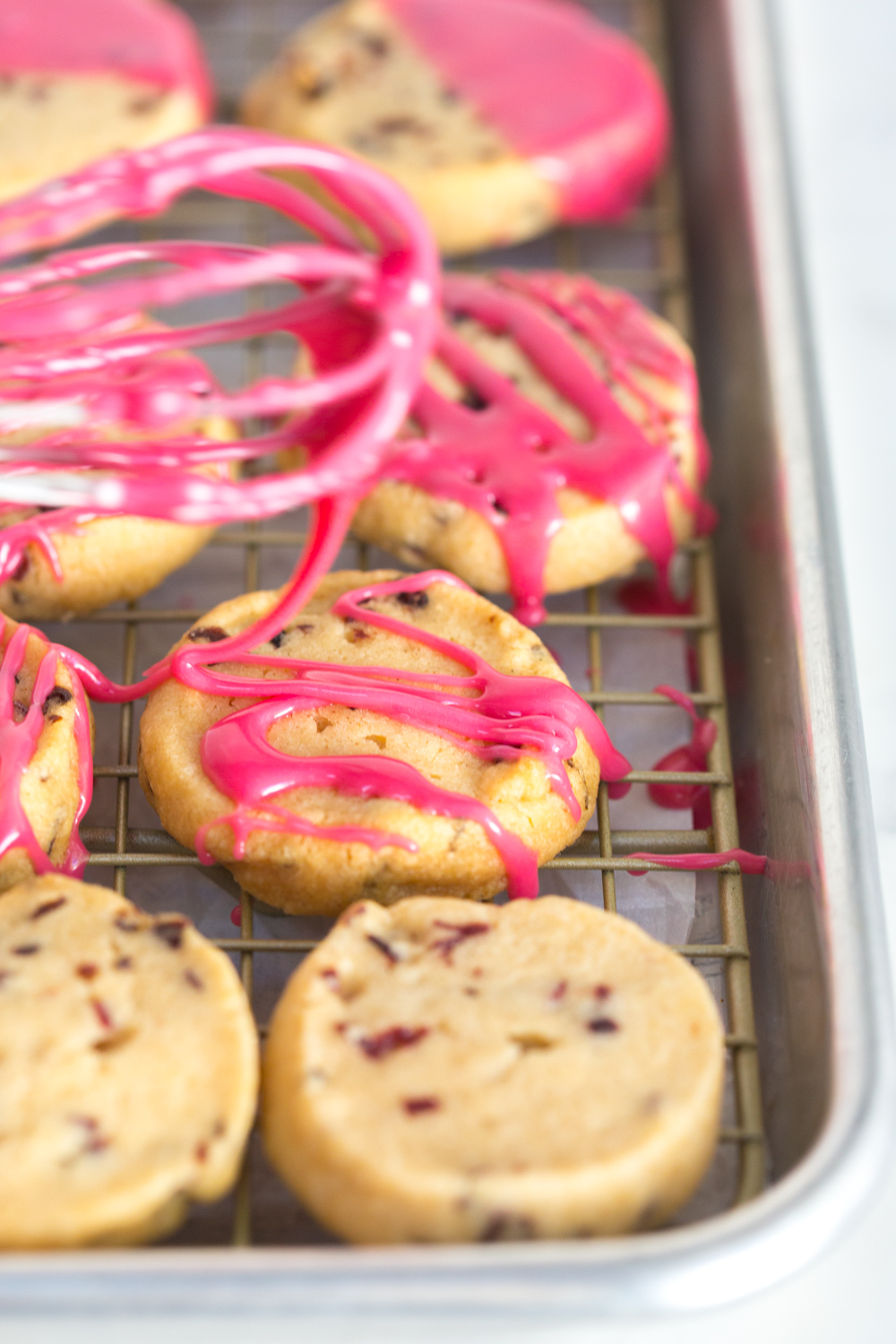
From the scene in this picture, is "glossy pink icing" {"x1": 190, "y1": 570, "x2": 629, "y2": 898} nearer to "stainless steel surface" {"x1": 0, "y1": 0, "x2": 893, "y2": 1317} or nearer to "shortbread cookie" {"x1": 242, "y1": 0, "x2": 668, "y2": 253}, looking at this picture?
"stainless steel surface" {"x1": 0, "y1": 0, "x2": 893, "y2": 1317}

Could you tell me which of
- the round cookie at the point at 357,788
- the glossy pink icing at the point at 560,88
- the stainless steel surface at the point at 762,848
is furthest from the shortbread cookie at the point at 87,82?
the round cookie at the point at 357,788

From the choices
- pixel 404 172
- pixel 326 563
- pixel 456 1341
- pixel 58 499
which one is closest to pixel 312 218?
pixel 326 563

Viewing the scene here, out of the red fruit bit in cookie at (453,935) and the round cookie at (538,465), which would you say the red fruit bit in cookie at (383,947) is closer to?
the red fruit bit in cookie at (453,935)

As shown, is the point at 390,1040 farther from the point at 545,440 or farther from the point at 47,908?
the point at 545,440

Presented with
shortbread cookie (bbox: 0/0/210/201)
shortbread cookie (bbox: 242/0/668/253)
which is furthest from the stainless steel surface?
shortbread cookie (bbox: 0/0/210/201)

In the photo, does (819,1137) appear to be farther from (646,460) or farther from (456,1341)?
(646,460)

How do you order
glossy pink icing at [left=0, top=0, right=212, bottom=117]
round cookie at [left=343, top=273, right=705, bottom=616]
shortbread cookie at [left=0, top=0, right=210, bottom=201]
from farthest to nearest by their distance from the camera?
glossy pink icing at [left=0, top=0, right=212, bottom=117] < shortbread cookie at [left=0, top=0, right=210, bottom=201] < round cookie at [left=343, top=273, right=705, bottom=616]
